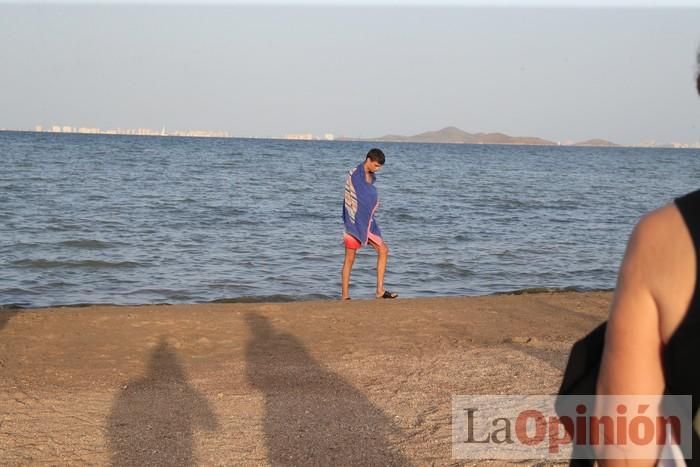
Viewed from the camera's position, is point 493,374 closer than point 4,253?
Yes

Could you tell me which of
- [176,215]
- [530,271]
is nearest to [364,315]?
[530,271]

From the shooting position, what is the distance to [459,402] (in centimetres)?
577

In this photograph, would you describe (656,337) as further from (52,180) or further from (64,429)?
(52,180)

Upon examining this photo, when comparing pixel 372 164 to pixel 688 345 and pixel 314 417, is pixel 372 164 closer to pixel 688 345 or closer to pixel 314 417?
pixel 314 417

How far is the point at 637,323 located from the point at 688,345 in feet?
0.29

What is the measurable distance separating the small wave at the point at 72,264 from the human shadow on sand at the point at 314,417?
7.21m

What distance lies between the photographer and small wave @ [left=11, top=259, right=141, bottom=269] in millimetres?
13961

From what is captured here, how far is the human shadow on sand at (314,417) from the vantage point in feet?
15.9

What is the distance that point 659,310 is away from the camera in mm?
1556

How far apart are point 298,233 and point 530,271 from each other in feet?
19.4

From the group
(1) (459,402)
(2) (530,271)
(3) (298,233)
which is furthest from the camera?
(3) (298,233)

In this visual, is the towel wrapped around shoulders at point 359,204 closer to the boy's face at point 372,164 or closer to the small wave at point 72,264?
the boy's face at point 372,164

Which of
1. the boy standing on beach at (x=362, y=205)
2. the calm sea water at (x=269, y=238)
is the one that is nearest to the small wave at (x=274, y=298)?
the calm sea water at (x=269, y=238)

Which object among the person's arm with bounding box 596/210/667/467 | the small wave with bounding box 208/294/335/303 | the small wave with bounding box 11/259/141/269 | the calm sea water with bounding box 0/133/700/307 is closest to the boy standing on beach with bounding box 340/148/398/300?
the small wave with bounding box 208/294/335/303
